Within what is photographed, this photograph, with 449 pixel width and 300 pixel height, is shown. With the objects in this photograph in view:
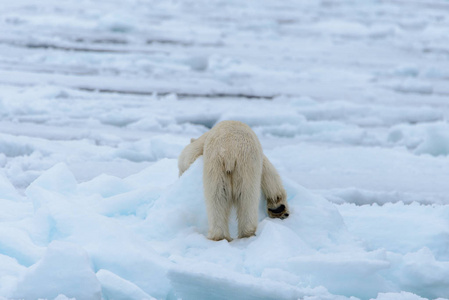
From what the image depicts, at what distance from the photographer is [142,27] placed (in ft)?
38.1

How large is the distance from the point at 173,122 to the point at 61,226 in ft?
10.2

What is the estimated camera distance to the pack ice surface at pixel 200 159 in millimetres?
1888

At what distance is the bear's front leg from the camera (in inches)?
88.2

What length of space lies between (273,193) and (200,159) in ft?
1.01

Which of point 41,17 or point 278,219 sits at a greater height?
point 41,17

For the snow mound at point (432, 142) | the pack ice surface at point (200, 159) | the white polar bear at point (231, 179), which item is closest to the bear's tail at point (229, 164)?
the white polar bear at point (231, 179)

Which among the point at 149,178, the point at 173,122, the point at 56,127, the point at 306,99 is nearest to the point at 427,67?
the point at 306,99

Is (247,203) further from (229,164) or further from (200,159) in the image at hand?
(200,159)

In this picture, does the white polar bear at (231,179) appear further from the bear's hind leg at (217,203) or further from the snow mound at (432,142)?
the snow mound at (432,142)

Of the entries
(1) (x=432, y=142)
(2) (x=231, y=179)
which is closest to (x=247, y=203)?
(2) (x=231, y=179)

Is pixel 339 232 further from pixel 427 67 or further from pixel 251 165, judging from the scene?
pixel 427 67

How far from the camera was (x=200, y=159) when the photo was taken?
7.47 feet

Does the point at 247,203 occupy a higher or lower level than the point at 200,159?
lower

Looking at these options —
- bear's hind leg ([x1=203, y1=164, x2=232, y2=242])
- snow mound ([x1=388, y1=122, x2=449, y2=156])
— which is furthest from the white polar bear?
snow mound ([x1=388, y1=122, x2=449, y2=156])
